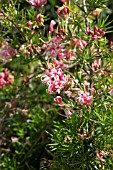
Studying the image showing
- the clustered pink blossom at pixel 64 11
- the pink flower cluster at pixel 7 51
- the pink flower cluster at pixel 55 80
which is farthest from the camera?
the pink flower cluster at pixel 7 51

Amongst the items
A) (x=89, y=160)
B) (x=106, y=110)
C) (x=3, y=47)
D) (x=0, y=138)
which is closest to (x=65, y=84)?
(x=106, y=110)

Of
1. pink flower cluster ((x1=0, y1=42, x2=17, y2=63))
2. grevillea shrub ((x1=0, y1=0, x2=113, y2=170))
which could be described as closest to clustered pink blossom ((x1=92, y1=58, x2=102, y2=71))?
grevillea shrub ((x1=0, y1=0, x2=113, y2=170))

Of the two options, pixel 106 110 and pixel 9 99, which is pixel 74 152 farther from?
pixel 9 99

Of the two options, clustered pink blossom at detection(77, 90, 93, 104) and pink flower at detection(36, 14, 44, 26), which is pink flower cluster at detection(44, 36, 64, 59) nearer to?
pink flower at detection(36, 14, 44, 26)

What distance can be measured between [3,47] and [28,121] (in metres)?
0.43

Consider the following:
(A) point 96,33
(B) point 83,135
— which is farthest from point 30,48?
(B) point 83,135

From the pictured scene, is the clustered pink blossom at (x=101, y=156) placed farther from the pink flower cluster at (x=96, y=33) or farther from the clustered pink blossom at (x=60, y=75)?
A: the pink flower cluster at (x=96, y=33)

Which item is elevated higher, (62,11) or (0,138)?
(62,11)

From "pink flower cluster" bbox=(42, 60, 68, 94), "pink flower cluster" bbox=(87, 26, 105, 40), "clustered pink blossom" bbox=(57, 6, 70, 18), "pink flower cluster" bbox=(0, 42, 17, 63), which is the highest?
"clustered pink blossom" bbox=(57, 6, 70, 18)

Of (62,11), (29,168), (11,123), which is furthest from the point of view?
(11,123)

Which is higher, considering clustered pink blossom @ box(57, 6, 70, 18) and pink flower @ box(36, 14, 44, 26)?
clustered pink blossom @ box(57, 6, 70, 18)

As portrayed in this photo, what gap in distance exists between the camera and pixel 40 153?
2.16 metres

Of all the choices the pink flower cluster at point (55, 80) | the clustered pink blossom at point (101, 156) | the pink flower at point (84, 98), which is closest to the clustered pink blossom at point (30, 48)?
the pink flower cluster at point (55, 80)

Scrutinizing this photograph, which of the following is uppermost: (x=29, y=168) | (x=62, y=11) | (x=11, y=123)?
(x=62, y=11)
